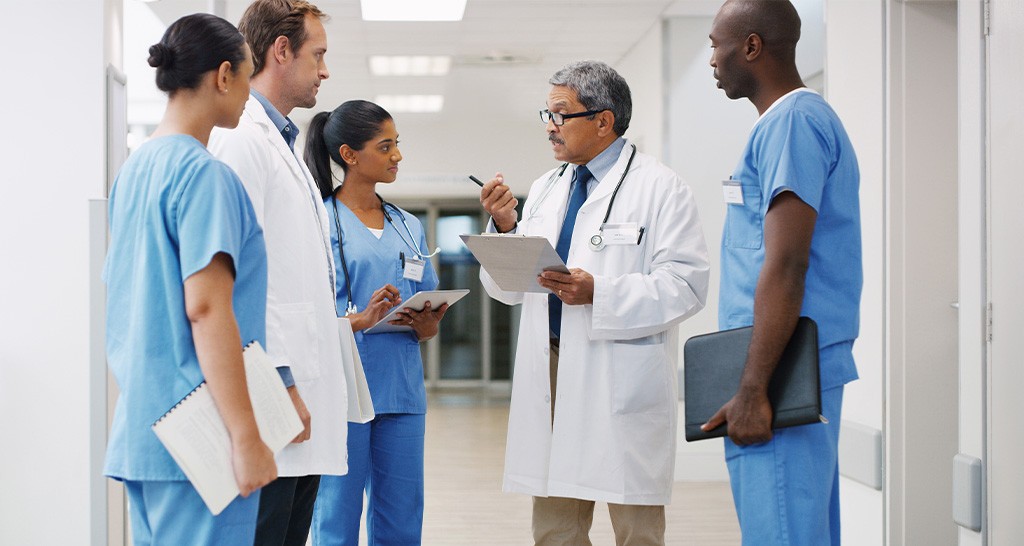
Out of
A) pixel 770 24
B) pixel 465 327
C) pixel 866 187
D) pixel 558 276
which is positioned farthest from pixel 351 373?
pixel 465 327

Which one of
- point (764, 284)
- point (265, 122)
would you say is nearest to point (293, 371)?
point (265, 122)

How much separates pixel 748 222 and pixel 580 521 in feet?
3.70

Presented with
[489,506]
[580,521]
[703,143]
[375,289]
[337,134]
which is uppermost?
[703,143]

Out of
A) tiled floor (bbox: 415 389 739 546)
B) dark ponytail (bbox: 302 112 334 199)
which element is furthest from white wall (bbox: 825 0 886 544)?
dark ponytail (bbox: 302 112 334 199)

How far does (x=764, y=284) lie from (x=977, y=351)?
1.23 metres

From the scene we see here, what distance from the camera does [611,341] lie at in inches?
102

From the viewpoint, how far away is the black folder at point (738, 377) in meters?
1.85

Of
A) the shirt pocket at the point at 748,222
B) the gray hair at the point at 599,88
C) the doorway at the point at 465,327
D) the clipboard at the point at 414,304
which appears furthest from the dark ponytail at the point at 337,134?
the doorway at the point at 465,327

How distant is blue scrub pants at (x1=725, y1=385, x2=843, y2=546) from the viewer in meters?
1.88

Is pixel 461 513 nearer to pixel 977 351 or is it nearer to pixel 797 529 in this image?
pixel 977 351

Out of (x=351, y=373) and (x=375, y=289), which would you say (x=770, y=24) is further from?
(x=375, y=289)

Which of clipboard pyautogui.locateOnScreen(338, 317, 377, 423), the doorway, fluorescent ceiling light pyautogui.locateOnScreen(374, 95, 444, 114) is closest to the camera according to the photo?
clipboard pyautogui.locateOnScreen(338, 317, 377, 423)

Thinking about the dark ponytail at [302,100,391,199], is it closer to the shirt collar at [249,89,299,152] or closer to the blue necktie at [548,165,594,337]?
the blue necktie at [548,165,594,337]

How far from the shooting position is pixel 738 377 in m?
1.95
